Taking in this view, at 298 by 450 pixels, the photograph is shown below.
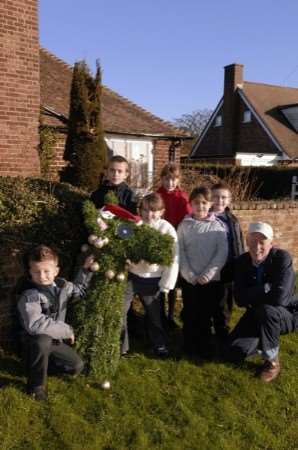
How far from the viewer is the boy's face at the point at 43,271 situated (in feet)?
11.2

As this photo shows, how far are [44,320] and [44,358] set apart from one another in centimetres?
29

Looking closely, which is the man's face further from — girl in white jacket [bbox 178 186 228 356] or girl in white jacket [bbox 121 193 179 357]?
girl in white jacket [bbox 121 193 179 357]

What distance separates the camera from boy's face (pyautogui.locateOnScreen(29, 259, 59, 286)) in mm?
3404

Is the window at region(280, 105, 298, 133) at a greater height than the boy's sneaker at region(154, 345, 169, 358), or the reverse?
the window at region(280, 105, 298, 133)

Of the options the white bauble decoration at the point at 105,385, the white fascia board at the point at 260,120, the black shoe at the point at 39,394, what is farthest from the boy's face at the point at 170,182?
the white fascia board at the point at 260,120

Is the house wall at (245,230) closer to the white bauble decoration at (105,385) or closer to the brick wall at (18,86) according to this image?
the white bauble decoration at (105,385)

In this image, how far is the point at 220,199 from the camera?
4676 millimetres

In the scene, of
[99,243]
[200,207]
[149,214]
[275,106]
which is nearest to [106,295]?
[99,243]

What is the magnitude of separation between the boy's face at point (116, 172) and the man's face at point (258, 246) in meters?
1.38

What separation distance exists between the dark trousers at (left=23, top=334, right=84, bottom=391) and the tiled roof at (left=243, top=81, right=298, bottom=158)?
82.5 ft

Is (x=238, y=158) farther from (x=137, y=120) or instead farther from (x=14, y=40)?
(x=14, y=40)

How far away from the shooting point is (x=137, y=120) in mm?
15289

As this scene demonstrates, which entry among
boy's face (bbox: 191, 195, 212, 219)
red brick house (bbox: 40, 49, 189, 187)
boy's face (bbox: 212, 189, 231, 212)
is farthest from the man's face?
red brick house (bbox: 40, 49, 189, 187)

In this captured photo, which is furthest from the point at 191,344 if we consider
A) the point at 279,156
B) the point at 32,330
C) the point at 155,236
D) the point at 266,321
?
the point at 279,156
